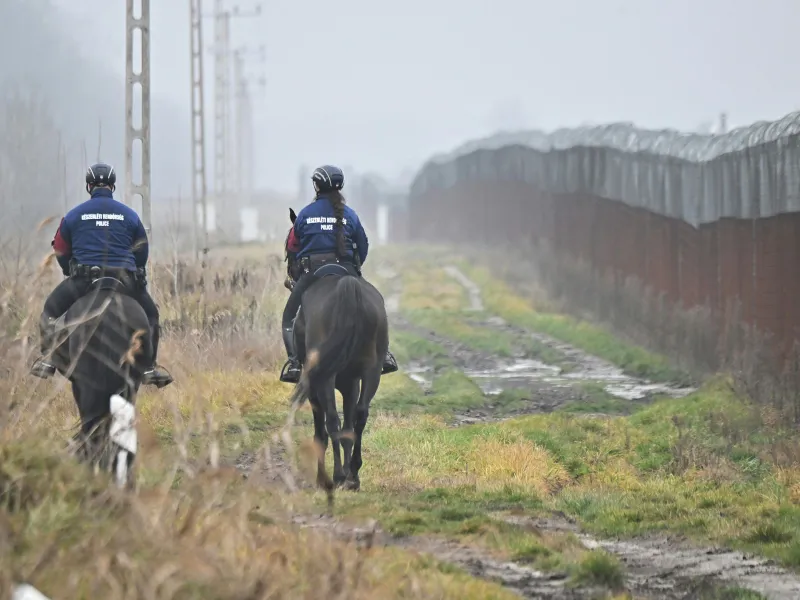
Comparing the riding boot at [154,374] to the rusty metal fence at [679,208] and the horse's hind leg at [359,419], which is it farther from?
the rusty metal fence at [679,208]

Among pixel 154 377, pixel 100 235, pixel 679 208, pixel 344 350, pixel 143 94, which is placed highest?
pixel 143 94

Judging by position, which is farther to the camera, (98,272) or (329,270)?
(329,270)

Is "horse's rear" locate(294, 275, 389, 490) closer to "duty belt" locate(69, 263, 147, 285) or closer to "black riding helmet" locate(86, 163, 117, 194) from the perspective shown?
"duty belt" locate(69, 263, 147, 285)

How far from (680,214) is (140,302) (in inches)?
555

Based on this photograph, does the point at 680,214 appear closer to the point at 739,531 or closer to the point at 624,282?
the point at 624,282

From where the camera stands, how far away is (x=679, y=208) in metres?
24.7

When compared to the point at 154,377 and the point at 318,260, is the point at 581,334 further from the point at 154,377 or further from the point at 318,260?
the point at 154,377

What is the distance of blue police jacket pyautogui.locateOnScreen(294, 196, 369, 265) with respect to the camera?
13.2 meters

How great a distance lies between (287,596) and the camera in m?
6.58

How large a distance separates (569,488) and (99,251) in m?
4.48

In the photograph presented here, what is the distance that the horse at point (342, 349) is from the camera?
12.5 meters

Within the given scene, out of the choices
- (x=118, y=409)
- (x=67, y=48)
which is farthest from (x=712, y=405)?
(x=67, y=48)

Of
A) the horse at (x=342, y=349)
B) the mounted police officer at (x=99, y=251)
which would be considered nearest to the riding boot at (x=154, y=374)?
the mounted police officer at (x=99, y=251)

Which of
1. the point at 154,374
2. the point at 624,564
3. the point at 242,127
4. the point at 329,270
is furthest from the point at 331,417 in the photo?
the point at 242,127
